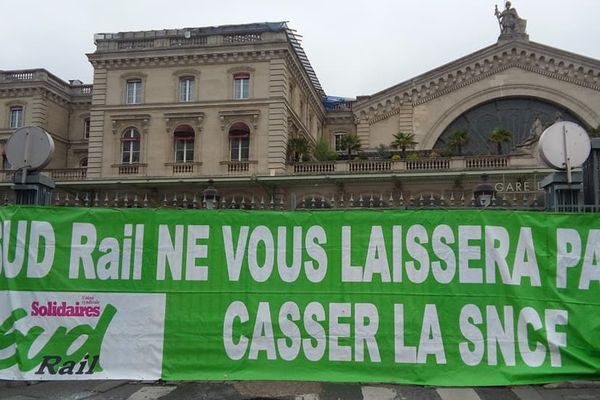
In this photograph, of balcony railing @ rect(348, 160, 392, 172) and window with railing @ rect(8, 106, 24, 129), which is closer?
balcony railing @ rect(348, 160, 392, 172)

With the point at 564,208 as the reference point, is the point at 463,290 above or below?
below

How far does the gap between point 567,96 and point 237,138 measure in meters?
22.2

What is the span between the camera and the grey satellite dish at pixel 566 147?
22.6ft

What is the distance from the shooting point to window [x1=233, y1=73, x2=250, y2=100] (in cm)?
3431

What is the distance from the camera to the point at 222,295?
646cm

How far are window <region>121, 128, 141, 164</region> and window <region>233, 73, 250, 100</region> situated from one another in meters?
7.16

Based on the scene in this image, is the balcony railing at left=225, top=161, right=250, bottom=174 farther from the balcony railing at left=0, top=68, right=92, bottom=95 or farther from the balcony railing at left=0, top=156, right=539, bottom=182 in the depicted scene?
the balcony railing at left=0, top=68, right=92, bottom=95

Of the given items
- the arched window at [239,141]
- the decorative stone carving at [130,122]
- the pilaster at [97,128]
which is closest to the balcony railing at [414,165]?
the arched window at [239,141]

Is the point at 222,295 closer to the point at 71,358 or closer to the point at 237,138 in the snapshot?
the point at 71,358

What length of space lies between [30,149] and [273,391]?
15.3 ft

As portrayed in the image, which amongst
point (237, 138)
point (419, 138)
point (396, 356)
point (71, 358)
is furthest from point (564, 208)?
point (419, 138)

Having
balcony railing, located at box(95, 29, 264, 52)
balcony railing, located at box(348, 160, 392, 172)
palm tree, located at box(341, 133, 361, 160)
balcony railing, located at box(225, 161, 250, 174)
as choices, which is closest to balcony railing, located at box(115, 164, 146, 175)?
balcony railing, located at box(225, 161, 250, 174)

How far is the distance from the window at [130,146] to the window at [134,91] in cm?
199

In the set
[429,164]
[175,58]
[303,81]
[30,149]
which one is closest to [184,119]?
[175,58]
